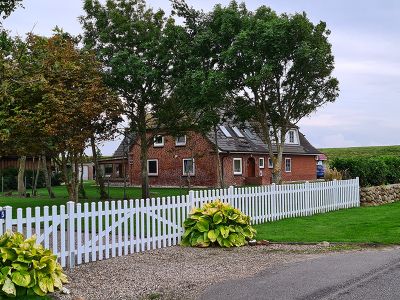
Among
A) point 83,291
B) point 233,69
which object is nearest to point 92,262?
point 83,291

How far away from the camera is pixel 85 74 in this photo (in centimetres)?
2092

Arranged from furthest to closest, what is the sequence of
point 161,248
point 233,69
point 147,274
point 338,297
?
point 233,69 → point 161,248 → point 147,274 → point 338,297

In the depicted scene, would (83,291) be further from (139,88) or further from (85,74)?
(139,88)

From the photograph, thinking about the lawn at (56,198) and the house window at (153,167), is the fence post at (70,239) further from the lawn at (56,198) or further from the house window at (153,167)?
the house window at (153,167)

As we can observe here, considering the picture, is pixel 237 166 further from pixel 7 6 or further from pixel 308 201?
pixel 7 6

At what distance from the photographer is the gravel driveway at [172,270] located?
25.4 ft

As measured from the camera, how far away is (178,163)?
45906 mm

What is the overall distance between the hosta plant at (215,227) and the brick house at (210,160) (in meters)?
28.6

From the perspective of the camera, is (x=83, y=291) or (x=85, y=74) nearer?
(x=83, y=291)

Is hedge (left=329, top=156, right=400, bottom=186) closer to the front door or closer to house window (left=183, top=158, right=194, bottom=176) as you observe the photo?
house window (left=183, top=158, right=194, bottom=176)

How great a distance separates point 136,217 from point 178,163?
3470cm

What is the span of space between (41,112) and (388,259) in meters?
12.4

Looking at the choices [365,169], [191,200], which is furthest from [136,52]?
[191,200]

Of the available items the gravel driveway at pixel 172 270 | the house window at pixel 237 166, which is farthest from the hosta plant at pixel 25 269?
the house window at pixel 237 166
